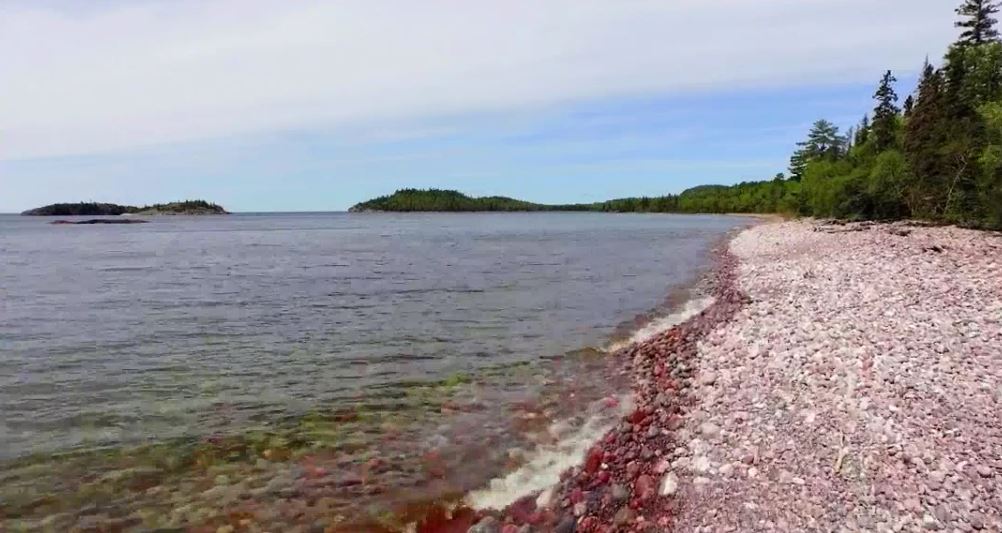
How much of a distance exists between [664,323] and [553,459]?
11.7 metres

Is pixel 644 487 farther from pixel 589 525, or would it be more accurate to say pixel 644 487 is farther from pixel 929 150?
pixel 929 150

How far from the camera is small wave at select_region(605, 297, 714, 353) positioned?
18.5 metres

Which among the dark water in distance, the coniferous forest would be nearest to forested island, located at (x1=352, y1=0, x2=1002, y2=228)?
the coniferous forest

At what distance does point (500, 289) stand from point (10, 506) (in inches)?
898

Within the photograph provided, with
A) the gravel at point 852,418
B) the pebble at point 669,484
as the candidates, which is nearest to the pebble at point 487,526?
the pebble at point 669,484

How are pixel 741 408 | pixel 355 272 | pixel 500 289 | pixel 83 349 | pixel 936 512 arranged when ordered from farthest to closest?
pixel 355 272
pixel 500 289
pixel 83 349
pixel 741 408
pixel 936 512

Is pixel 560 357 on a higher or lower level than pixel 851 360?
lower

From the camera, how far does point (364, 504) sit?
364 inches

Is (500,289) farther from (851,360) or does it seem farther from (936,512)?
(936,512)

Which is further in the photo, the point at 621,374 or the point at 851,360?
the point at 621,374

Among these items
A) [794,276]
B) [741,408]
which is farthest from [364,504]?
[794,276]

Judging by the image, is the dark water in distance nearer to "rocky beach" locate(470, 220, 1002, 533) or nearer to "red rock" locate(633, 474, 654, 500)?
"rocky beach" locate(470, 220, 1002, 533)

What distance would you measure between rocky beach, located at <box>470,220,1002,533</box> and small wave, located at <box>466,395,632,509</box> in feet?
0.97

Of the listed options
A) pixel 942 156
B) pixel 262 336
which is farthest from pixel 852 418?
pixel 942 156
